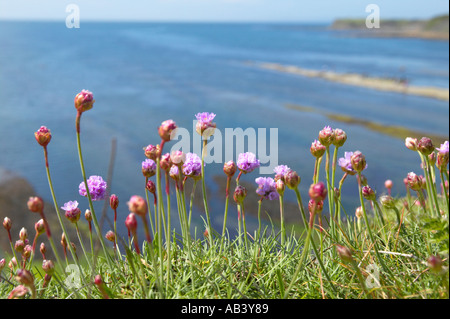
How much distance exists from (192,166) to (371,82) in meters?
13.8

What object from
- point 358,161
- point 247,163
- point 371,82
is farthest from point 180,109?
point 358,161

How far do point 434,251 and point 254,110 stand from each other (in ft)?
29.0

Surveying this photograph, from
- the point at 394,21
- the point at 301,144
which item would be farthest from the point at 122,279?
the point at 394,21

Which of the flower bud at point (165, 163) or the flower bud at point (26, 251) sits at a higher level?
the flower bud at point (165, 163)

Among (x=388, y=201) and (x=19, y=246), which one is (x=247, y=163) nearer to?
(x=388, y=201)

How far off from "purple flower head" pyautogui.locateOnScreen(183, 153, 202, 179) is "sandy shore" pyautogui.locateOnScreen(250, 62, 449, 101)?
38.4 feet

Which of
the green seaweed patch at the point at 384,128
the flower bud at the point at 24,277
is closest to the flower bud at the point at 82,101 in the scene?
the flower bud at the point at 24,277

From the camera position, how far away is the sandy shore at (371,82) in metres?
12.4

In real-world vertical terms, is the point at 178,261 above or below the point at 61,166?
above

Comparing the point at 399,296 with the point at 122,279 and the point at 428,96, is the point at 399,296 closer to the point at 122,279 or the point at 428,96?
the point at 122,279

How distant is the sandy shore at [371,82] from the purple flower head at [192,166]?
11.7 m

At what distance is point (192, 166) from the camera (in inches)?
57.4

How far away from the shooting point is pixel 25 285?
1144 millimetres

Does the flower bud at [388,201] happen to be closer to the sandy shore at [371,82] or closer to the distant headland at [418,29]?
the sandy shore at [371,82]
